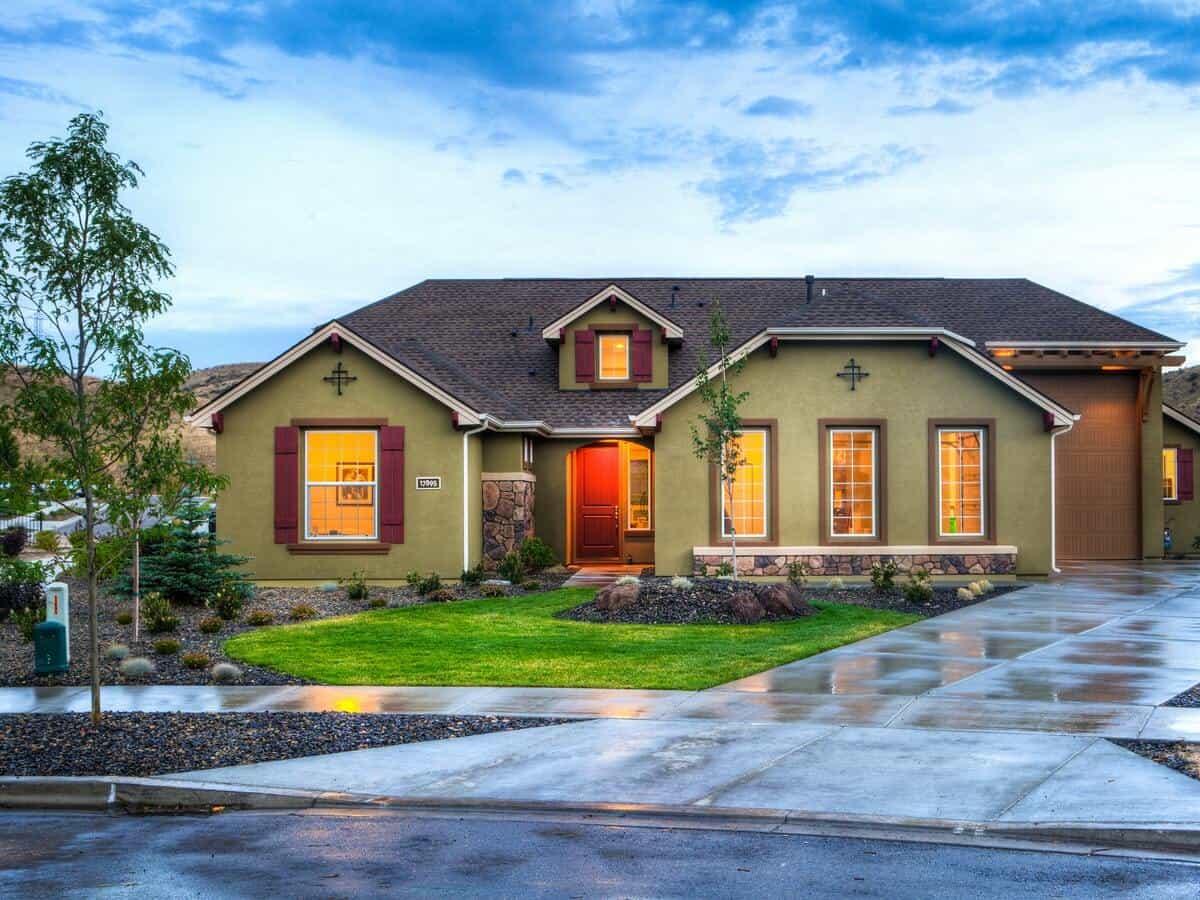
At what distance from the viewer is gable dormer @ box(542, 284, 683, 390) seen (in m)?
27.9

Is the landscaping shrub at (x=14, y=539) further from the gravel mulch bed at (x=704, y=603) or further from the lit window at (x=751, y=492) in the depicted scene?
the gravel mulch bed at (x=704, y=603)

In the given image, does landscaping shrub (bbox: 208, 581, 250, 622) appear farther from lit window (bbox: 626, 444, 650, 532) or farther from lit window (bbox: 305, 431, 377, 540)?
lit window (bbox: 626, 444, 650, 532)

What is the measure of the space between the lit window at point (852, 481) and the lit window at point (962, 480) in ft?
4.40

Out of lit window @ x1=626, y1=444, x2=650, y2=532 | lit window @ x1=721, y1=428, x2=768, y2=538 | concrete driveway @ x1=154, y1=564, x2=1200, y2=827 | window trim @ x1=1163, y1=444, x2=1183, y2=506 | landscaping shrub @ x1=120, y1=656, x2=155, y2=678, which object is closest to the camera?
concrete driveway @ x1=154, y1=564, x2=1200, y2=827

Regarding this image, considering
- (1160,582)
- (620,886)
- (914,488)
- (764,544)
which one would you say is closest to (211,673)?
(620,886)

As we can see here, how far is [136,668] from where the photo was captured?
13.0 m

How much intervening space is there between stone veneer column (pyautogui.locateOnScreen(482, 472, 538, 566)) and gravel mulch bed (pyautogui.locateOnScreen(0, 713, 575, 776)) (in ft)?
45.2

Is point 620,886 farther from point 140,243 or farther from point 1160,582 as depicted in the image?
point 1160,582

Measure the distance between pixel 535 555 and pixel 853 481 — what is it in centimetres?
627

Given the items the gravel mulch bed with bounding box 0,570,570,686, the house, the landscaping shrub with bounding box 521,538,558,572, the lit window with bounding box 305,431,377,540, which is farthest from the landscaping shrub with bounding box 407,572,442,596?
the landscaping shrub with bounding box 521,538,558,572

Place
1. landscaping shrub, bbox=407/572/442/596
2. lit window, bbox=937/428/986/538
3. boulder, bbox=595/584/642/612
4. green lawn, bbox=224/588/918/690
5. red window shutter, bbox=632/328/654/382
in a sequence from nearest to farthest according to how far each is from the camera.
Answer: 1. green lawn, bbox=224/588/918/690
2. boulder, bbox=595/584/642/612
3. landscaping shrub, bbox=407/572/442/596
4. lit window, bbox=937/428/986/538
5. red window shutter, bbox=632/328/654/382

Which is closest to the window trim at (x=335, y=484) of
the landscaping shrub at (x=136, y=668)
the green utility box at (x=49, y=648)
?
the green utility box at (x=49, y=648)

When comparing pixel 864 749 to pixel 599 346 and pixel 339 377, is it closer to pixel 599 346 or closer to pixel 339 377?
pixel 339 377

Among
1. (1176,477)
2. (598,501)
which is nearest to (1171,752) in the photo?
(598,501)
